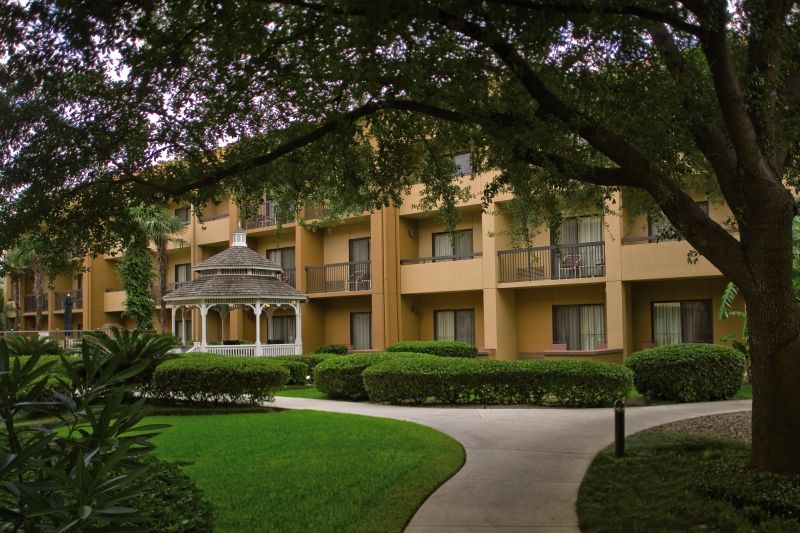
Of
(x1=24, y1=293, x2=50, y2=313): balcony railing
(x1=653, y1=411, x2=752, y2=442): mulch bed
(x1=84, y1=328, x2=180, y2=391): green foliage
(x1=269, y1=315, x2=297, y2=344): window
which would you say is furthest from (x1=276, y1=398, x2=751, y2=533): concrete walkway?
(x1=24, y1=293, x2=50, y2=313): balcony railing

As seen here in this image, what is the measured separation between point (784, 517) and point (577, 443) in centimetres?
432

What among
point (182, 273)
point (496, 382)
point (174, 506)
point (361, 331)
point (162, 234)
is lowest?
point (496, 382)

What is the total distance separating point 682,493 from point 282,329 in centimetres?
2811

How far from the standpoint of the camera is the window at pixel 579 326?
24703mm

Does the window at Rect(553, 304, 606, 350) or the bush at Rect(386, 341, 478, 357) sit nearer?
the bush at Rect(386, 341, 478, 357)

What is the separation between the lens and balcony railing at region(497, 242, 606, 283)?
23703 millimetres

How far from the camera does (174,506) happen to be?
4.62 meters

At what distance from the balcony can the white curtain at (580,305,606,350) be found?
12.2ft

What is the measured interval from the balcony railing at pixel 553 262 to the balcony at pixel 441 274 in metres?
1.11

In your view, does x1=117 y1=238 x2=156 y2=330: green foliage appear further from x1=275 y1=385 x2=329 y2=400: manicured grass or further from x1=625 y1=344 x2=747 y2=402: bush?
x1=625 y1=344 x2=747 y2=402: bush

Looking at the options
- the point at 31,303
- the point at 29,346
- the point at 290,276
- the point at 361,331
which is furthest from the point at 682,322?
the point at 31,303

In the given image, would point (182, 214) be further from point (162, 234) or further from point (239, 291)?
point (239, 291)

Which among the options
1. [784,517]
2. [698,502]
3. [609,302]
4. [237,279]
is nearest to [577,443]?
[698,502]

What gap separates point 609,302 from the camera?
2280 centimetres
